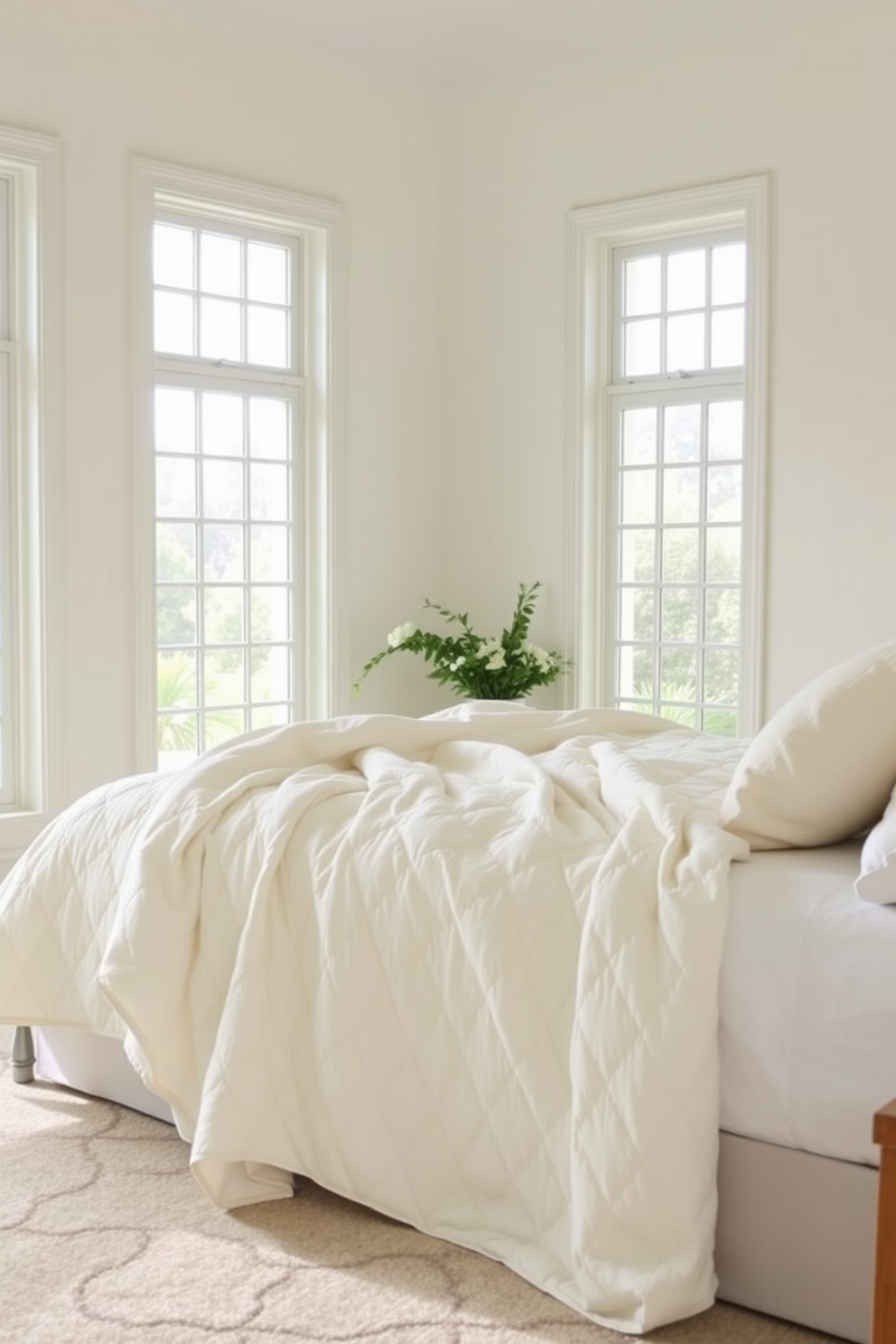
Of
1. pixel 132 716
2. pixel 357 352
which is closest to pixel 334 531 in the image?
pixel 357 352

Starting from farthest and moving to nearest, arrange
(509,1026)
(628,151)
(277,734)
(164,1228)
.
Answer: (628,151) → (277,734) → (164,1228) → (509,1026)

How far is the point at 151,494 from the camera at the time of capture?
5457 millimetres

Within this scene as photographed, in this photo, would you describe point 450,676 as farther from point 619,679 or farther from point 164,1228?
point 164,1228

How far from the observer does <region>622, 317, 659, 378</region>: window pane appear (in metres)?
6.10

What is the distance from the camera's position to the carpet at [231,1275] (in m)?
2.21

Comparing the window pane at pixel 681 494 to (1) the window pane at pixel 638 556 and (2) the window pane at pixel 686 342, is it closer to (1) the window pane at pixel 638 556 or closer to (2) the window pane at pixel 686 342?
(1) the window pane at pixel 638 556

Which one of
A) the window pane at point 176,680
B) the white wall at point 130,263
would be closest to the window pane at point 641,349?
the white wall at point 130,263

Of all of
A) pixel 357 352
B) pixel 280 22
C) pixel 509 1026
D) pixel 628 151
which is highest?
pixel 280 22

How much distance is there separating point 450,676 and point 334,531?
2.59 ft

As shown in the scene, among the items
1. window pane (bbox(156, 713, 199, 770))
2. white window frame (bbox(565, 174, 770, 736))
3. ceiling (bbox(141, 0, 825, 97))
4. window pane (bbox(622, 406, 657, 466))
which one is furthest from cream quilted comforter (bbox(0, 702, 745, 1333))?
ceiling (bbox(141, 0, 825, 97))

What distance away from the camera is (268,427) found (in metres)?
6.05

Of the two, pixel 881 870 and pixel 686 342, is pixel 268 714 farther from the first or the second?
pixel 881 870

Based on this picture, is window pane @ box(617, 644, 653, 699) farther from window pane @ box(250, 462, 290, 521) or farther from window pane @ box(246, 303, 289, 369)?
window pane @ box(246, 303, 289, 369)

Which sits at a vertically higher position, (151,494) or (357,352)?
(357,352)
